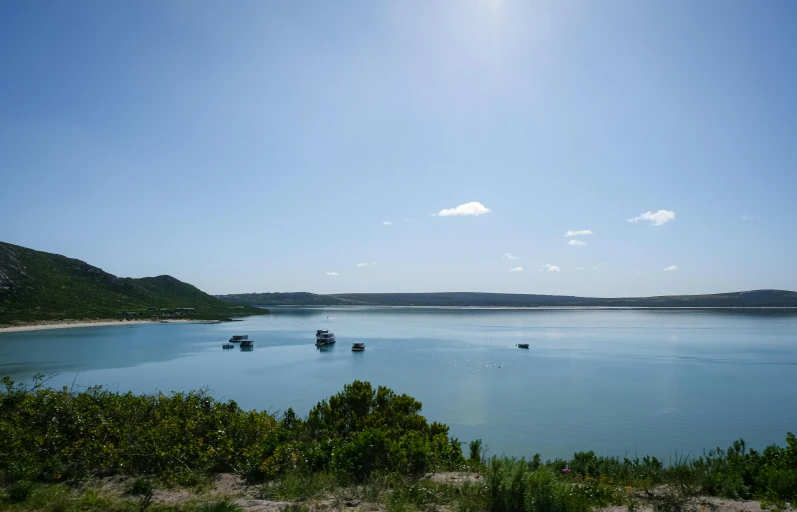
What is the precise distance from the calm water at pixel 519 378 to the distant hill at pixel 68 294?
2616 cm

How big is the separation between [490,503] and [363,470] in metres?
2.99

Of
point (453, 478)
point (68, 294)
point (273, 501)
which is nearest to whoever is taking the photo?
point (273, 501)

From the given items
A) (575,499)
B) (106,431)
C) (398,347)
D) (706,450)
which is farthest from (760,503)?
(398,347)

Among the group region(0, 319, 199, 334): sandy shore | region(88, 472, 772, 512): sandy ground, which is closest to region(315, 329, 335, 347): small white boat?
region(0, 319, 199, 334): sandy shore

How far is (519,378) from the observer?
1718 inches

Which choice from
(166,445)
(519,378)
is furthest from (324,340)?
(166,445)

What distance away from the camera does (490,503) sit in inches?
294

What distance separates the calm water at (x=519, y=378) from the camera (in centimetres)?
2505

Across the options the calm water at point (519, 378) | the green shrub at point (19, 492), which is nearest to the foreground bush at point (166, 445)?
the green shrub at point (19, 492)

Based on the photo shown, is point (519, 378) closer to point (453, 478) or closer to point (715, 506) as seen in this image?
point (453, 478)

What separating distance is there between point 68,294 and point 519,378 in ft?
387

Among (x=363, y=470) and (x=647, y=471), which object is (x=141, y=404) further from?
(x=647, y=471)

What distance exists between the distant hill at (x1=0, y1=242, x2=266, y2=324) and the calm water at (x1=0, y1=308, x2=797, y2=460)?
26.2m

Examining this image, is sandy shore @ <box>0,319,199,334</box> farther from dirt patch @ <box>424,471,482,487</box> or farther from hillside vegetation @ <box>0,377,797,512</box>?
dirt patch @ <box>424,471,482,487</box>
